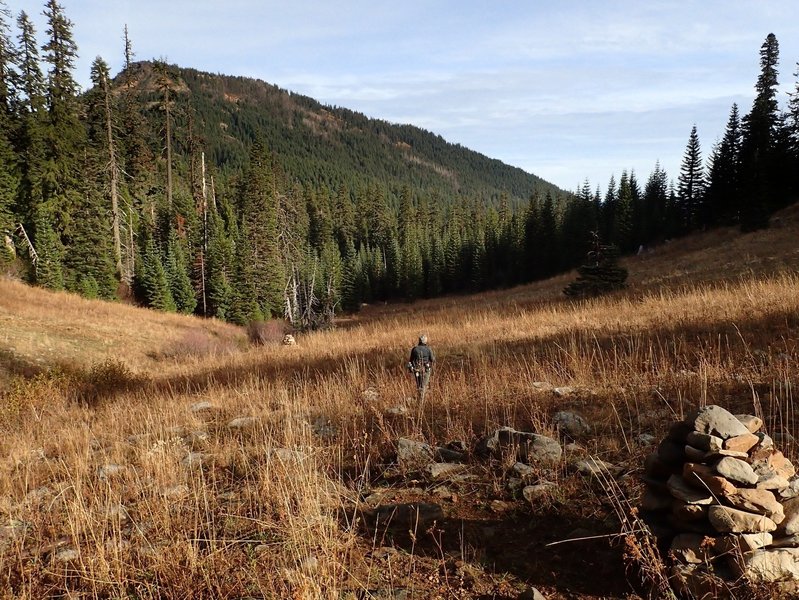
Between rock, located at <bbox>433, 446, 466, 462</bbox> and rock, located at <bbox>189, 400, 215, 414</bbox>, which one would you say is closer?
rock, located at <bbox>433, 446, 466, 462</bbox>

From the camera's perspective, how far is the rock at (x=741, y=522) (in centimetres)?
247

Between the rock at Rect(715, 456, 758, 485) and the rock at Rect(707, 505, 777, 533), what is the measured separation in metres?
0.17

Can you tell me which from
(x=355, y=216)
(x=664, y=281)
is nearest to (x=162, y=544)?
(x=664, y=281)

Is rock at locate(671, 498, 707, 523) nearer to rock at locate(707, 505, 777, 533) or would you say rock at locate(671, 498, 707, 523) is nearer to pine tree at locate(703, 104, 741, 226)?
rock at locate(707, 505, 777, 533)

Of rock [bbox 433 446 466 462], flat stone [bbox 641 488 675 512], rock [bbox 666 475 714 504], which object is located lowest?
rock [bbox 433 446 466 462]

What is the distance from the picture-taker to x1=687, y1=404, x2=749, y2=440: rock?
273cm

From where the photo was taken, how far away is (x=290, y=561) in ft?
9.69

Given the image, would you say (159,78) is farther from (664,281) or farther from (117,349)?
(664,281)

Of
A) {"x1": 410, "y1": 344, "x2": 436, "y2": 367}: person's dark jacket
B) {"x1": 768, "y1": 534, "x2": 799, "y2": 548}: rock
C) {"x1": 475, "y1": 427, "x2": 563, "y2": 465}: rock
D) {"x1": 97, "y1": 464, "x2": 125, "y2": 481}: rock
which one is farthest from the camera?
{"x1": 410, "y1": 344, "x2": 436, "y2": 367}: person's dark jacket

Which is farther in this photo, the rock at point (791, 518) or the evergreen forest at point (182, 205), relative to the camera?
the evergreen forest at point (182, 205)

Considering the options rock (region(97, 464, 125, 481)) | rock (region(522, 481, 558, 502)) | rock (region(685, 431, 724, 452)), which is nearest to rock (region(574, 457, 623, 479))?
rock (region(522, 481, 558, 502))

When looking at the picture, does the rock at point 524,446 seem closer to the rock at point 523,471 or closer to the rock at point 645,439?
the rock at point 523,471

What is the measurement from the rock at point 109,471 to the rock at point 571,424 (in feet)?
14.5

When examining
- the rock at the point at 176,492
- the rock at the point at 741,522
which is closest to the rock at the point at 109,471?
the rock at the point at 176,492
